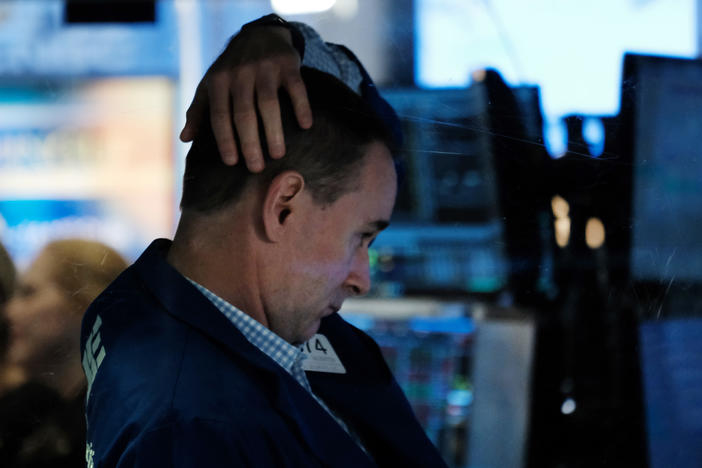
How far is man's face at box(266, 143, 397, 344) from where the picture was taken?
1.05 m

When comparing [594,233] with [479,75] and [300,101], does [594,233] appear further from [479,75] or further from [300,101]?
[300,101]

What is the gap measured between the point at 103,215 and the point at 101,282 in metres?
0.19

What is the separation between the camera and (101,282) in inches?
47.4

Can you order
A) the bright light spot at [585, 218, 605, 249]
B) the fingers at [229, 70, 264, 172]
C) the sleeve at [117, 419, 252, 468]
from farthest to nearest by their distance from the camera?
the bright light spot at [585, 218, 605, 249], the fingers at [229, 70, 264, 172], the sleeve at [117, 419, 252, 468]

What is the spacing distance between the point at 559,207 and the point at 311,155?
816mm

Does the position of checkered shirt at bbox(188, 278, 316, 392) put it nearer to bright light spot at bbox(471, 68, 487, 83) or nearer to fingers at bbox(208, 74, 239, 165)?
fingers at bbox(208, 74, 239, 165)

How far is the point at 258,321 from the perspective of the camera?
1.04 metres

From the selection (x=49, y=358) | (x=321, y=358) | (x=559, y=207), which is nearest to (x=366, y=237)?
(x=321, y=358)

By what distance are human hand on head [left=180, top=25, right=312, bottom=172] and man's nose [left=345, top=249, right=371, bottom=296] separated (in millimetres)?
205

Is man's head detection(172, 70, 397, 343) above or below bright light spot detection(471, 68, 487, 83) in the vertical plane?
below

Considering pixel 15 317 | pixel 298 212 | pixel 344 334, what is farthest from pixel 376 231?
pixel 15 317

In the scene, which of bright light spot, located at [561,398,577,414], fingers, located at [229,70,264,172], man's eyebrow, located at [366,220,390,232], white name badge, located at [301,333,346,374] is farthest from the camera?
bright light spot, located at [561,398,577,414]

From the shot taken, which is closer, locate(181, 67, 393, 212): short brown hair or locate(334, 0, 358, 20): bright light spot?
locate(181, 67, 393, 212): short brown hair

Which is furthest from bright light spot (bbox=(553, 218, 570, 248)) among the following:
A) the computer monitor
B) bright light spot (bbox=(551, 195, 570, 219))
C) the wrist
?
the wrist
